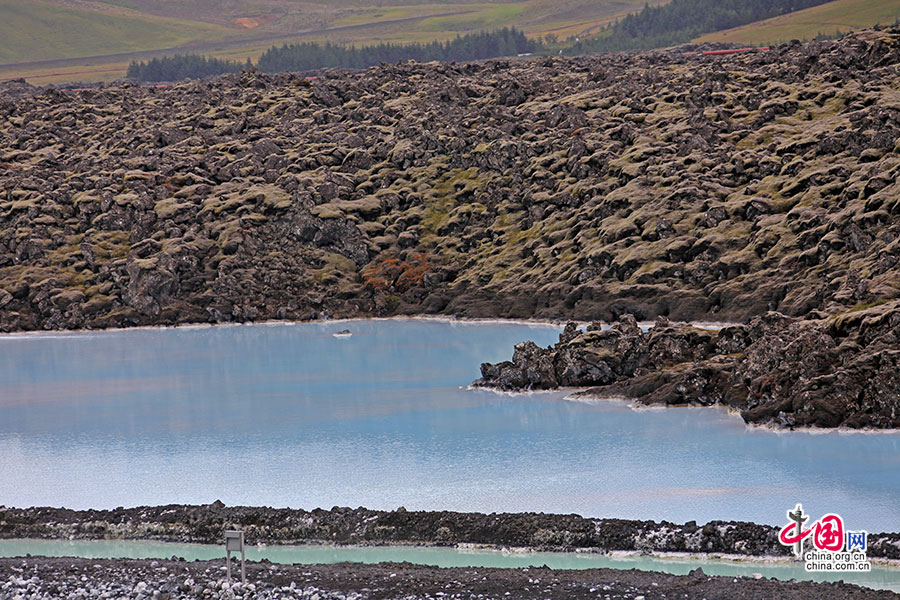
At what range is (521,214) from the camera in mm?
86250

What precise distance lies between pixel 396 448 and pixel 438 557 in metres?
12.6

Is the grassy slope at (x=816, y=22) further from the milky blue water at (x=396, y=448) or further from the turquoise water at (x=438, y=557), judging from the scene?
the turquoise water at (x=438, y=557)

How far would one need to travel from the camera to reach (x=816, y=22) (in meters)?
178

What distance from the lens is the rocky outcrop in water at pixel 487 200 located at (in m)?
69.6

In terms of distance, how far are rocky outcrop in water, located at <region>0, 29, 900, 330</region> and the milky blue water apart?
1452 centimetres

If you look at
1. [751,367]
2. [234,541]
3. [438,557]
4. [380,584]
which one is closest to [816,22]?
[751,367]

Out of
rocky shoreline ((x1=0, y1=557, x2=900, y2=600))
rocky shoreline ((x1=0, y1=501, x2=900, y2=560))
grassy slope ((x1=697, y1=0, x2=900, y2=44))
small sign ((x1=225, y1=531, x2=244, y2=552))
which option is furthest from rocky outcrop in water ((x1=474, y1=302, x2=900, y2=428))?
grassy slope ((x1=697, y1=0, x2=900, y2=44))

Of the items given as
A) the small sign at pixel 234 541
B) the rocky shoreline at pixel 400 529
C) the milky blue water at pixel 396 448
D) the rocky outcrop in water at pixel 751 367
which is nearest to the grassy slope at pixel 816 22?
the milky blue water at pixel 396 448

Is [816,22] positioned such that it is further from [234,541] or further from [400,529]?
[234,541]

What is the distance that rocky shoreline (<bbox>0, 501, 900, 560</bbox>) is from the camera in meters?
26.6

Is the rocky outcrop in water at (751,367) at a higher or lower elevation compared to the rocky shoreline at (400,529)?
higher

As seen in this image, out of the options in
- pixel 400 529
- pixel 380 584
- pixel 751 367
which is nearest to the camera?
pixel 380 584

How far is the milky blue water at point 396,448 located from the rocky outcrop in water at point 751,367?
115 centimetres

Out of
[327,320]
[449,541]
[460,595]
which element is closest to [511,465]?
[449,541]
